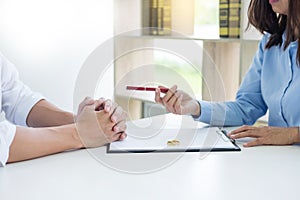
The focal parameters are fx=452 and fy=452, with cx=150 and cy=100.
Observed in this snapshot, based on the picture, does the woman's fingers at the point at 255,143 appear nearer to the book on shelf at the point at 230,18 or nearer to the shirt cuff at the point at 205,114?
the shirt cuff at the point at 205,114

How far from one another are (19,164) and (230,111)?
0.77m

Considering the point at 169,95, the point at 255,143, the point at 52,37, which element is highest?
the point at 52,37

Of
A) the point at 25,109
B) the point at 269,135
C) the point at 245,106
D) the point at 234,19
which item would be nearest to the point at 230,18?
the point at 234,19

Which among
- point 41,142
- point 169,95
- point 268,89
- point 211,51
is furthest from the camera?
point 211,51

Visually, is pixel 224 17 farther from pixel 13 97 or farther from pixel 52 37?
pixel 13 97

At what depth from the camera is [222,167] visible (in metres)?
1.04

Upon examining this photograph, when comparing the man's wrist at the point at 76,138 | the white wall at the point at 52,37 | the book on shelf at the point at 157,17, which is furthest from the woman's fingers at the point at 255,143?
the book on shelf at the point at 157,17

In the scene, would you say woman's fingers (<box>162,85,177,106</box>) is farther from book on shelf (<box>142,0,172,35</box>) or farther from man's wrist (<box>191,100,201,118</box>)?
Answer: book on shelf (<box>142,0,172,35</box>)

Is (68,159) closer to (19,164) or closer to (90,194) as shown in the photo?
(19,164)

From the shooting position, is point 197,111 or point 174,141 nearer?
point 174,141

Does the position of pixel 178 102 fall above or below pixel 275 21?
below

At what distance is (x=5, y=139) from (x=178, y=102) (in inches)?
23.3

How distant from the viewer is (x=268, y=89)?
156cm

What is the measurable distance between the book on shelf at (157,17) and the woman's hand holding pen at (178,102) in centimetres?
123
